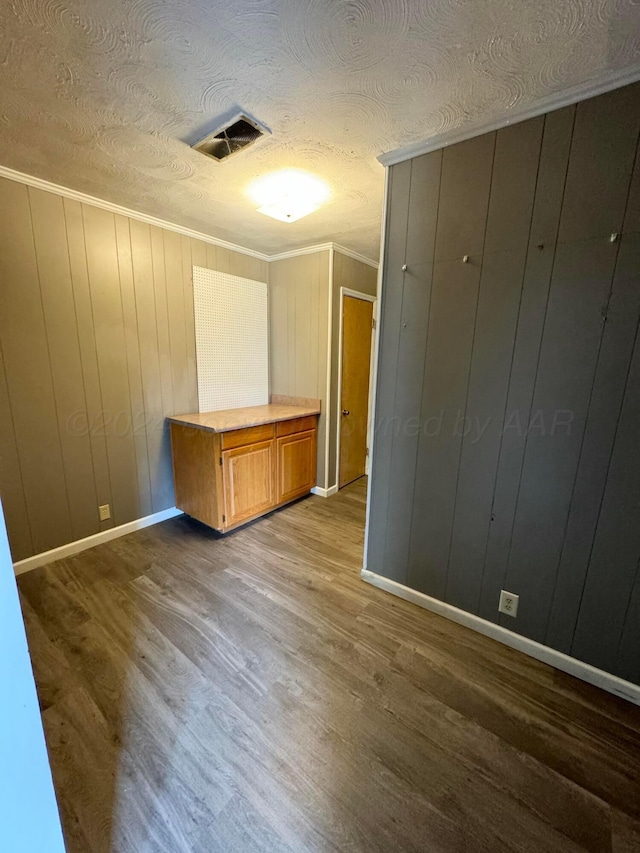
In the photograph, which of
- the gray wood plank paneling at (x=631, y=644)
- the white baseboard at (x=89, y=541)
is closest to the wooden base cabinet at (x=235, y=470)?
the white baseboard at (x=89, y=541)

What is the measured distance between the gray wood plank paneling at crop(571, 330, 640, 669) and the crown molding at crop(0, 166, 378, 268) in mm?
2682

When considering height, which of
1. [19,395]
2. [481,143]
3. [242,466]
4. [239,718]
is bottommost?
[239,718]

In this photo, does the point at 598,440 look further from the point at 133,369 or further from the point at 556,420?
the point at 133,369

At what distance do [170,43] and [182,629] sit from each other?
2.48 metres

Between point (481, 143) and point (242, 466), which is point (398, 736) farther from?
point (481, 143)

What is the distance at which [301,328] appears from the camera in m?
3.42

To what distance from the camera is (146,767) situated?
118 centimetres

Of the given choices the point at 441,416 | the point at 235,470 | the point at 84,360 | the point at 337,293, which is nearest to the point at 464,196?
the point at 441,416

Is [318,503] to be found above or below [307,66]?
below

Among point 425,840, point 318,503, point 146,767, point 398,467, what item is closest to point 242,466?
point 318,503

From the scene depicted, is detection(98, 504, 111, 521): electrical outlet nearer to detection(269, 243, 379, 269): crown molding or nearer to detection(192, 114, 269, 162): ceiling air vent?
detection(192, 114, 269, 162): ceiling air vent

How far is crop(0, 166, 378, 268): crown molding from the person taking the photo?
78.4 inches

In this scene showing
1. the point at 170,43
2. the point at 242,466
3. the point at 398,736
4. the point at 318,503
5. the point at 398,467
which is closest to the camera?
the point at 170,43

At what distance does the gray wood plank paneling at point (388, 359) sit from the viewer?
5.92 feet
